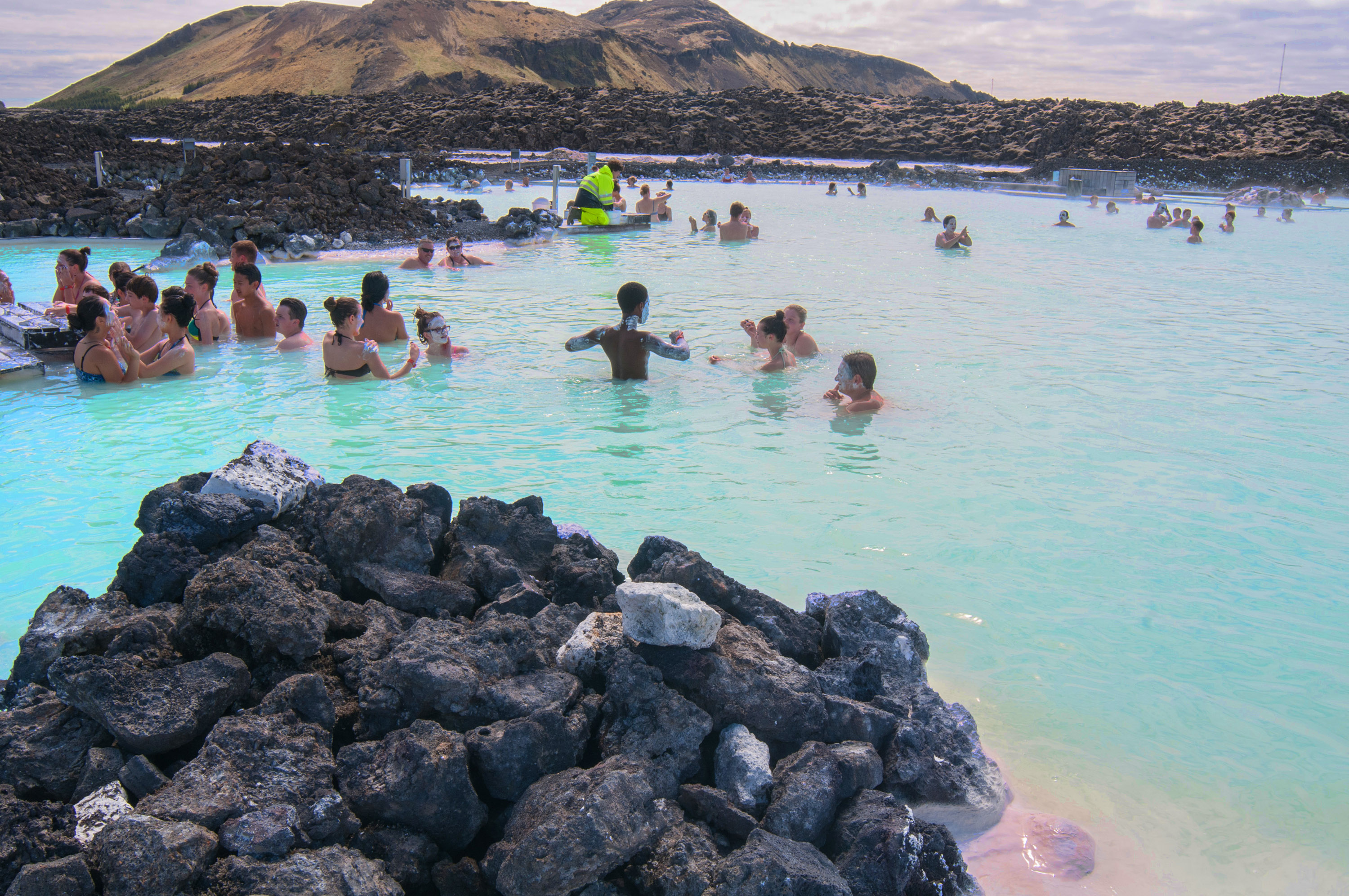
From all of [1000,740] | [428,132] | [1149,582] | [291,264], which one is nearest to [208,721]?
[1000,740]

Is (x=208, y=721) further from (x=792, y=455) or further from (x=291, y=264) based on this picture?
(x=291, y=264)

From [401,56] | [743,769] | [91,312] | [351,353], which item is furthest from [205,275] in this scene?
[401,56]

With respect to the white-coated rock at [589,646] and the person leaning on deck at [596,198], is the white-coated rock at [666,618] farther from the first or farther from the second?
the person leaning on deck at [596,198]

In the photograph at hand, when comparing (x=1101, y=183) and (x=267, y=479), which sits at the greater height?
(x=1101, y=183)

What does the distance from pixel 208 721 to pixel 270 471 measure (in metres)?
1.49

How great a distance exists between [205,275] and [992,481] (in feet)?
24.9

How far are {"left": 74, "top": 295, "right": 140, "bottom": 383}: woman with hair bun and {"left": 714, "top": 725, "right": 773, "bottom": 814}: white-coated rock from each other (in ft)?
23.0

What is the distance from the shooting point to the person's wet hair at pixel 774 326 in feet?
25.3

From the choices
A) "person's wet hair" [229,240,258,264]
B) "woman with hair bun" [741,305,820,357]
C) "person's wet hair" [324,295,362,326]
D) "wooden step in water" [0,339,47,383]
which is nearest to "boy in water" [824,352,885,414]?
"woman with hair bun" [741,305,820,357]

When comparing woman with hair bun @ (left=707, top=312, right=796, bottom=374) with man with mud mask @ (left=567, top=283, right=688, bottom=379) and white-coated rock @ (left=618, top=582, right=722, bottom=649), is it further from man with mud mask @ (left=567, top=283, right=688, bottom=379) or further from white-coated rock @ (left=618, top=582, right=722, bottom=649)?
white-coated rock @ (left=618, top=582, right=722, bottom=649)

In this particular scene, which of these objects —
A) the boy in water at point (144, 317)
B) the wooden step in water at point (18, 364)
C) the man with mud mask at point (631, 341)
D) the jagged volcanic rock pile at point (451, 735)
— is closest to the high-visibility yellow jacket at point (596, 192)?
the man with mud mask at point (631, 341)

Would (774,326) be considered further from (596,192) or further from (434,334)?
(596,192)

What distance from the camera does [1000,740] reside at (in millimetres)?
3268

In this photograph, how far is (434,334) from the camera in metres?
7.75
